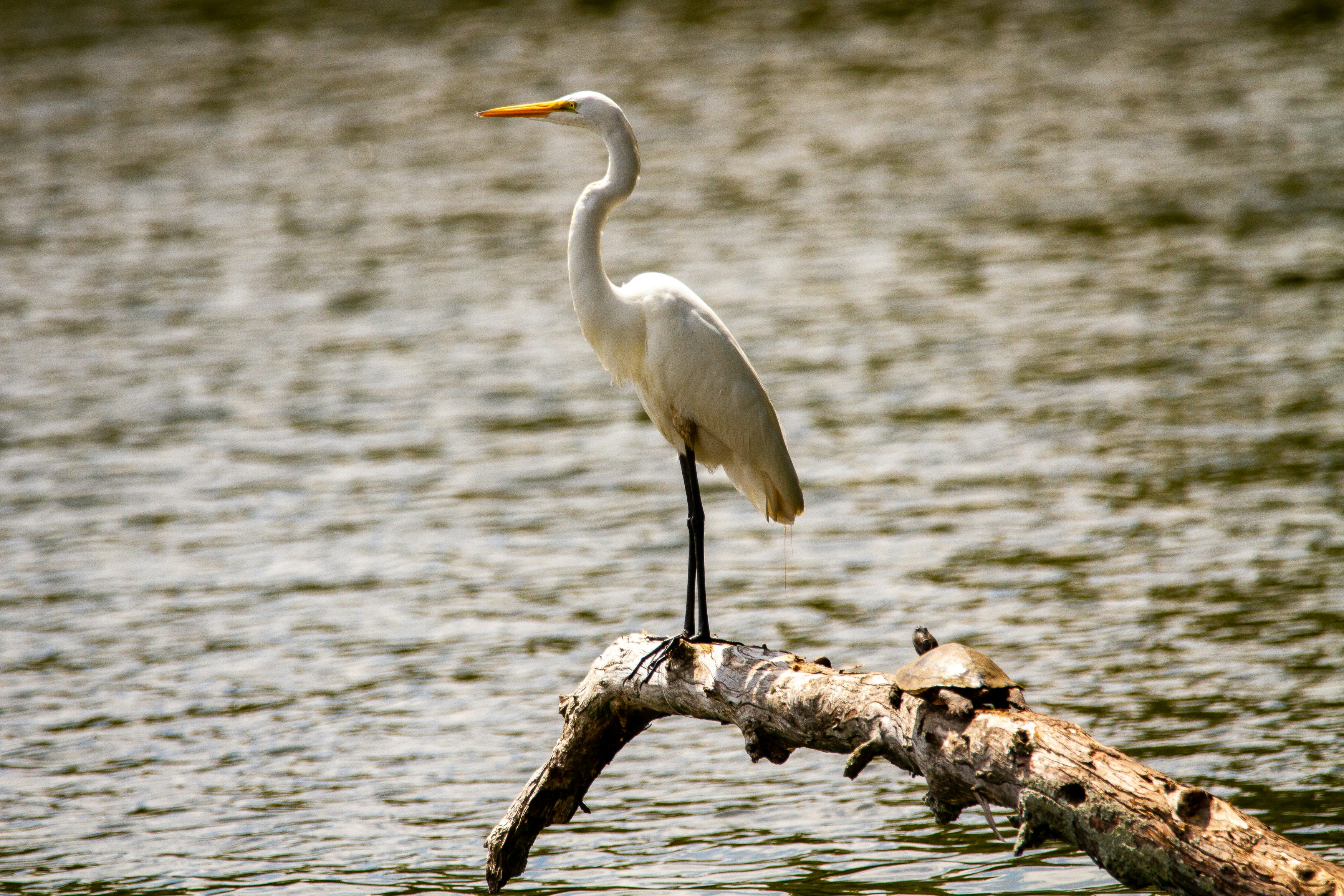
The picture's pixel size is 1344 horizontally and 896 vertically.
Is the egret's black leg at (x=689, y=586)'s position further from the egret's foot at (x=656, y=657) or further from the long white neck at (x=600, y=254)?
the long white neck at (x=600, y=254)

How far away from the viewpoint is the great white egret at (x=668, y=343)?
22.2 ft

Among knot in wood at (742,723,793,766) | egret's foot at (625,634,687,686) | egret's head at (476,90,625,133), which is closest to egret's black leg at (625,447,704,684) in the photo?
egret's foot at (625,634,687,686)

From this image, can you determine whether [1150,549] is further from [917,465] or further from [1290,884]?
[1290,884]

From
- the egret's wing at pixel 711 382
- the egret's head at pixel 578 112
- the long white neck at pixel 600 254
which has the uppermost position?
the egret's head at pixel 578 112

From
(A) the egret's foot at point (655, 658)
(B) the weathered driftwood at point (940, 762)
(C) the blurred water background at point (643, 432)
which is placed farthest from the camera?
(C) the blurred water background at point (643, 432)

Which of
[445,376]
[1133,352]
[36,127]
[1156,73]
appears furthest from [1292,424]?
[36,127]

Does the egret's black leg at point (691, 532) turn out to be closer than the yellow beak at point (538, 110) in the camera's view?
Yes

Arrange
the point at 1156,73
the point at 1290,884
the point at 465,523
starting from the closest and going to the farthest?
the point at 1290,884
the point at 465,523
the point at 1156,73

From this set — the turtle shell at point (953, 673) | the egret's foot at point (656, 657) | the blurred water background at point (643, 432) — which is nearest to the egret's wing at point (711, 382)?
the egret's foot at point (656, 657)

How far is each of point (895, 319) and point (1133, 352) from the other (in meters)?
2.57

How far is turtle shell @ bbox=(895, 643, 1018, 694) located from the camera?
16.4 feet

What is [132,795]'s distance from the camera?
830 centimetres

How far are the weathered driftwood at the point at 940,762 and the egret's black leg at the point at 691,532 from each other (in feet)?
1.43

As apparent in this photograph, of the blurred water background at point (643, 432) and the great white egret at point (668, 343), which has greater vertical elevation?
the great white egret at point (668, 343)
